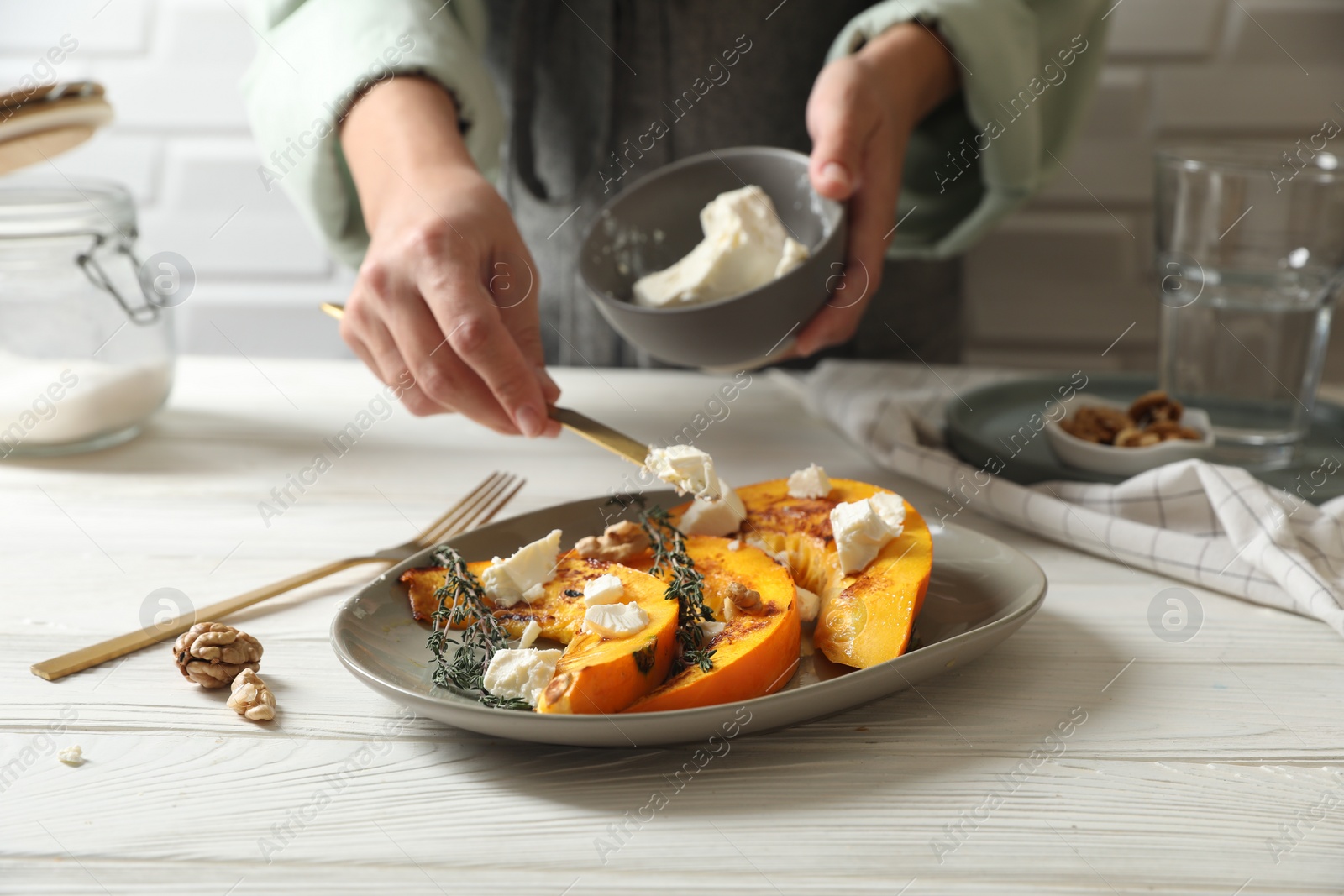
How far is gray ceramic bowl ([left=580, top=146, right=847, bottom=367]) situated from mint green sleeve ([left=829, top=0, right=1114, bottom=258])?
0.19 metres

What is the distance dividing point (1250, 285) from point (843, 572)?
525 millimetres

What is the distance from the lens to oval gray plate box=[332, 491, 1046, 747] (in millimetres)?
473

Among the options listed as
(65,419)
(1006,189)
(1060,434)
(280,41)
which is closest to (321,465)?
(65,419)

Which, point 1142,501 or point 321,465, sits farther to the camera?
point 321,465

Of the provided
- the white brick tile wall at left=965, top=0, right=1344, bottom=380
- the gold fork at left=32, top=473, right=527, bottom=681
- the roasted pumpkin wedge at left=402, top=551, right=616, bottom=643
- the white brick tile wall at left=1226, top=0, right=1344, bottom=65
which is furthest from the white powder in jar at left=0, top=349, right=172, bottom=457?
the white brick tile wall at left=1226, top=0, right=1344, bottom=65

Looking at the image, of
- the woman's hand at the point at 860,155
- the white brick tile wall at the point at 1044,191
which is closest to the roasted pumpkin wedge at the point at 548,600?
the woman's hand at the point at 860,155

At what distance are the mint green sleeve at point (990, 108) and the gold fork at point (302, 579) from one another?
0.55m

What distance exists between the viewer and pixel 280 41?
96 centimetres

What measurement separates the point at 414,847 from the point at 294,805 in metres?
0.07

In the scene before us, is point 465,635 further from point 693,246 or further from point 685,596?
point 693,246

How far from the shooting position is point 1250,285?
0.89 metres

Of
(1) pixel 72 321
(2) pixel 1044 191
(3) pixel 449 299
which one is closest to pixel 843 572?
(3) pixel 449 299

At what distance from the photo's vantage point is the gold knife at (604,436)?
735 mm

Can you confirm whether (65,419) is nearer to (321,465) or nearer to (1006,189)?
(321,465)
